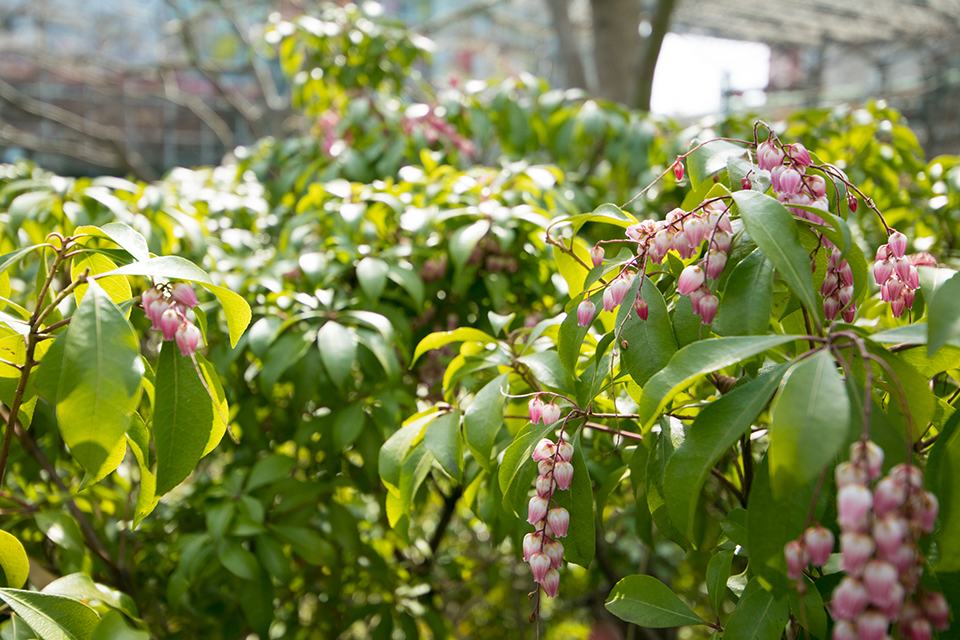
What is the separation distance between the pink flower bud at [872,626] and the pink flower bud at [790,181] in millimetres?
427

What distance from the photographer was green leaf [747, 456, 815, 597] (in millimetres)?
600

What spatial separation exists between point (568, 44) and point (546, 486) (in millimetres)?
3799

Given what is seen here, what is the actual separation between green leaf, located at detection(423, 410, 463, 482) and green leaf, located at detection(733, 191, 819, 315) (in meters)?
0.47

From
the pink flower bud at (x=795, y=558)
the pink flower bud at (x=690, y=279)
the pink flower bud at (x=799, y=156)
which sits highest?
the pink flower bud at (x=799, y=156)

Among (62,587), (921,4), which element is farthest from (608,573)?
(921,4)

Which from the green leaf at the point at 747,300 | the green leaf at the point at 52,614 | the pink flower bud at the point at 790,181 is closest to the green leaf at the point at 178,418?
the green leaf at the point at 52,614

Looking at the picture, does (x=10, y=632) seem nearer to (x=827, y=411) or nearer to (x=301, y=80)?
(x=827, y=411)

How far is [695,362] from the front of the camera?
0.64 meters

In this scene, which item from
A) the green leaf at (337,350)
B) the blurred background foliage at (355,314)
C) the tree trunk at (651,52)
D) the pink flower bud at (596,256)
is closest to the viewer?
the pink flower bud at (596,256)

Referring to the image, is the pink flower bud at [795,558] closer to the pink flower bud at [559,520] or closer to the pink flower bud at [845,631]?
the pink flower bud at [845,631]

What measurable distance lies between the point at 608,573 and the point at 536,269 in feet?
2.61

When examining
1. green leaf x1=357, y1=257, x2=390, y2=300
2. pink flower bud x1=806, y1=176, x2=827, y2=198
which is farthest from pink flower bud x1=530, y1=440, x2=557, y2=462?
green leaf x1=357, y1=257, x2=390, y2=300

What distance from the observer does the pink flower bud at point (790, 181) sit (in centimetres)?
73

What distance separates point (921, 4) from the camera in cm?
790
